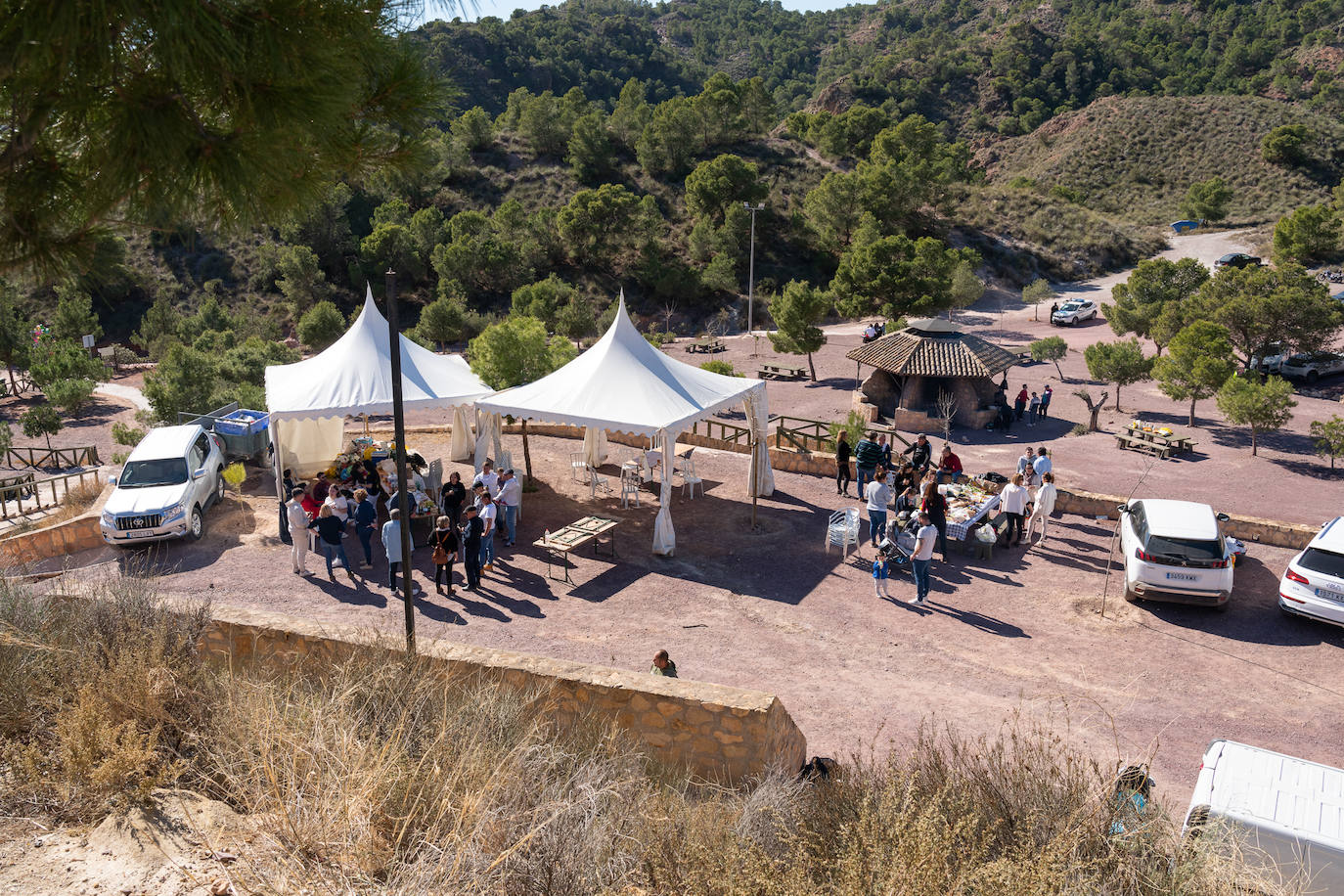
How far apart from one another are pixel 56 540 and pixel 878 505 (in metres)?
12.4

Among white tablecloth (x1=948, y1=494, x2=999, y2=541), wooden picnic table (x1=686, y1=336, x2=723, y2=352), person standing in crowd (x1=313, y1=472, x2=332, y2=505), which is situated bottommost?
white tablecloth (x1=948, y1=494, x2=999, y2=541)

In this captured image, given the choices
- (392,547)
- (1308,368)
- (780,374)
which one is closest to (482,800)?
(392,547)

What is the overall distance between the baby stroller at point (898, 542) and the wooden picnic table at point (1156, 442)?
10.7 m

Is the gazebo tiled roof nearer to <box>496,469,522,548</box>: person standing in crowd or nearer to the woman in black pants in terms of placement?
the woman in black pants

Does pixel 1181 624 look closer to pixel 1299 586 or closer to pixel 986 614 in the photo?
pixel 1299 586

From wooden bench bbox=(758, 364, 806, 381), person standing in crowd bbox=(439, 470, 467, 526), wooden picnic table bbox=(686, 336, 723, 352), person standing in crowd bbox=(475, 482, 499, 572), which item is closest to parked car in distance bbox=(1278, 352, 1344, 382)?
wooden bench bbox=(758, 364, 806, 381)

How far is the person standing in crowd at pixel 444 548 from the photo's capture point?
1134 cm

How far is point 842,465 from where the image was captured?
A: 15680 millimetres

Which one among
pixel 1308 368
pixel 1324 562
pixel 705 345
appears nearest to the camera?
pixel 1324 562

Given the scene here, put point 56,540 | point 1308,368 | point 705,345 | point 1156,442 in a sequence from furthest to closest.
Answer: point 705,345 → point 1308,368 → point 1156,442 → point 56,540

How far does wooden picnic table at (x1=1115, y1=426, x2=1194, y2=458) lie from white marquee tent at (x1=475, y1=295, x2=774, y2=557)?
33.2ft

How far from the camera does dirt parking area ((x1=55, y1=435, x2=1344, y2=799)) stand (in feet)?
28.1

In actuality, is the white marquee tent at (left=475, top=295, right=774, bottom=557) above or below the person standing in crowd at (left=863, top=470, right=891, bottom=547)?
above

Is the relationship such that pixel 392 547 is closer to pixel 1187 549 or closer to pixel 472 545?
pixel 472 545
